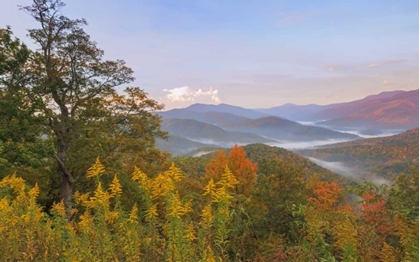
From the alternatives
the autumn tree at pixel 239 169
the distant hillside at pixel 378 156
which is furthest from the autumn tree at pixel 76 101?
the distant hillside at pixel 378 156

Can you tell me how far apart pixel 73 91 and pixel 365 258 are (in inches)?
492

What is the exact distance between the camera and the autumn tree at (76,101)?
11406 mm

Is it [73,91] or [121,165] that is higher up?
[73,91]

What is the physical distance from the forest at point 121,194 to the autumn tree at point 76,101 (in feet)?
0.16

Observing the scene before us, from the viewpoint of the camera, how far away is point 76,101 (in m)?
12.6

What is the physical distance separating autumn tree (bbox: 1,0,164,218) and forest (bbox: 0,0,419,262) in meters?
0.05

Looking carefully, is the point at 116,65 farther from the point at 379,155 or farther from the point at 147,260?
the point at 379,155

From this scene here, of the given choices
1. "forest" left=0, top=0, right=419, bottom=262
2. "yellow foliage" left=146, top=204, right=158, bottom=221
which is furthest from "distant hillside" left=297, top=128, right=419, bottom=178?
"yellow foliage" left=146, top=204, right=158, bottom=221

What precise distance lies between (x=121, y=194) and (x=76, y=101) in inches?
199

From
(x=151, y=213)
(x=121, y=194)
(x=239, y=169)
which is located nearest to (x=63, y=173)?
(x=121, y=194)

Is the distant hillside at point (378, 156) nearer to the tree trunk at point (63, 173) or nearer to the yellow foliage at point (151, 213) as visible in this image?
the tree trunk at point (63, 173)

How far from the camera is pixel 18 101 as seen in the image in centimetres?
943

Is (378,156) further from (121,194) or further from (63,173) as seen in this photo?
(63,173)

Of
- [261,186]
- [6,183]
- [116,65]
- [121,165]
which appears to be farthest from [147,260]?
[116,65]
